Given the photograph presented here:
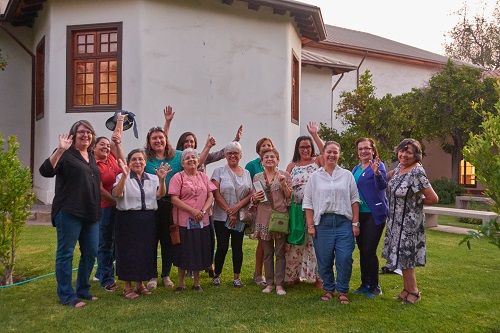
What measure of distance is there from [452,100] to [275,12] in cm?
1097

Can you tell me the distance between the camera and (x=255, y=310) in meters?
5.03

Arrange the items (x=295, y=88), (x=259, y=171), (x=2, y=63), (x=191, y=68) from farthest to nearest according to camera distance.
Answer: (x=295, y=88), (x=2, y=63), (x=191, y=68), (x=259, y=171)

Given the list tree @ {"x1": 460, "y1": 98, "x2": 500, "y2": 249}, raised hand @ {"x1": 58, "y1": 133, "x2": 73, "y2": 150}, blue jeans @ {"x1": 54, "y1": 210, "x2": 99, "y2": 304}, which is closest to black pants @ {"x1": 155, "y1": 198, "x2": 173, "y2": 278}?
blue jeans @ {"x1": 54, "y1": 210, "x2": 99, "y2": 304}

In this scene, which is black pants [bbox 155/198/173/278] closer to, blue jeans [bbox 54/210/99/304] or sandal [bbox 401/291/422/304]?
blue jeans [bbox 54/210/99/304]

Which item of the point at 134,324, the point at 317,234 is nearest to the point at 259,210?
the point at 317,234

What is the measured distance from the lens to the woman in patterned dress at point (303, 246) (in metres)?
5.80

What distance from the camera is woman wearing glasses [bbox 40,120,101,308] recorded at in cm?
496

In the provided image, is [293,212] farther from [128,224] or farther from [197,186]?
[128,224]

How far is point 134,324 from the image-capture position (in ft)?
15.0

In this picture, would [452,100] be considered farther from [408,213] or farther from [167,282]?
[167,282]

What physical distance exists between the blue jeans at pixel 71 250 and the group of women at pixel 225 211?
0.01 metres

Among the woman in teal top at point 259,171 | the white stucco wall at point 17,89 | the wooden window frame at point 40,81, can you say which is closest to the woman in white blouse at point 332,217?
the woman in teal top at point 259,171

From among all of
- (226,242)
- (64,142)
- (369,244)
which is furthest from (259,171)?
(64,142)

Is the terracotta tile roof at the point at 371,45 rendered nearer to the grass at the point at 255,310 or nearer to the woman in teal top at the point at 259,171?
the woman in teal top at the point at 259,171
